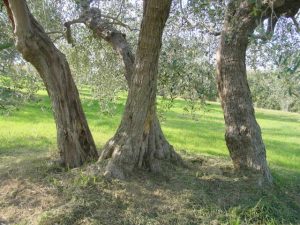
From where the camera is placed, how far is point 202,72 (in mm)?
10016

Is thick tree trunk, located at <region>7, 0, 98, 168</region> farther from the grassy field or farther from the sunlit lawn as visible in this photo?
the sunlit lawn

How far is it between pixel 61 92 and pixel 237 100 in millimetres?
3480

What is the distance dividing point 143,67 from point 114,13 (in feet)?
15.6

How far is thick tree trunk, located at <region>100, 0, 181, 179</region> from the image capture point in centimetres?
739

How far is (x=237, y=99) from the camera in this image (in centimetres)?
892

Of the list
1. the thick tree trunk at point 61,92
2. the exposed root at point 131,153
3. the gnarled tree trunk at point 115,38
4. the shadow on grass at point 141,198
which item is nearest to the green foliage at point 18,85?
the gnarled tree trunk at point 115,38

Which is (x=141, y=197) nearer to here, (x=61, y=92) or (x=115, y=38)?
(x=61, y=92)

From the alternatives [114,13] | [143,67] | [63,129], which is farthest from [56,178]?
[114,13]

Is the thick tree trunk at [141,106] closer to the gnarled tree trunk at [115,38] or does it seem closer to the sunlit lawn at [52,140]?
the gnarled tree trunk at [115,38]

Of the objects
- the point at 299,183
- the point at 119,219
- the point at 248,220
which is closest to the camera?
the point at 119,219

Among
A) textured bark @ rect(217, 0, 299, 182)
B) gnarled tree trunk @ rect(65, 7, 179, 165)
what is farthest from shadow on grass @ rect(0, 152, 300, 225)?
gnarled tree trunk @ rect(65, 7, 179, 165)

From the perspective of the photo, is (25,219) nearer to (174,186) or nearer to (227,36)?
(174,186)

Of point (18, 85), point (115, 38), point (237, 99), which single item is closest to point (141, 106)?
point (237, 99)

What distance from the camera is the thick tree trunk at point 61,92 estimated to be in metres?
8.08
